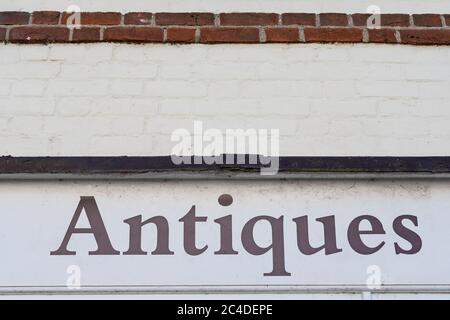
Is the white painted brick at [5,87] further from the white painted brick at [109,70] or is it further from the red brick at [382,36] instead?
the red brick at [382,36]

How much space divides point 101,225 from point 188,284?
1.55ft

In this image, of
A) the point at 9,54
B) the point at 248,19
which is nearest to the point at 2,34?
the point at 9,54

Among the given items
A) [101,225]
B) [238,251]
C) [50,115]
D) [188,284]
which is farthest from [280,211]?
[50,115]

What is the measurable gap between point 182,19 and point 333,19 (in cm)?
74

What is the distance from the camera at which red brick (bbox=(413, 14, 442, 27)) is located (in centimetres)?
441

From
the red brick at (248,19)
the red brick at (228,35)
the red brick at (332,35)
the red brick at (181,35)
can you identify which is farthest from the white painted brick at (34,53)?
the red brick at (332,35)

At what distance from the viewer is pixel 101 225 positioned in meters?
3.98

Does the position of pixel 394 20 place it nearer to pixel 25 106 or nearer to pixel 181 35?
pixel 181 35

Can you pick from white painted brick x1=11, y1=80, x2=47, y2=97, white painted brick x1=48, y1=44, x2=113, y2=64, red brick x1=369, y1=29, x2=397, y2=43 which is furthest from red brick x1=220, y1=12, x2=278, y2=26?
white painted brick x1=11, y1=80, x2=47, y2=97

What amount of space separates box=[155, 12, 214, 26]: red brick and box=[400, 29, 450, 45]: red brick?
3.13ft

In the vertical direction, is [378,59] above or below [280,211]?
above

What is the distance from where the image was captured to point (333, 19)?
4395mm
